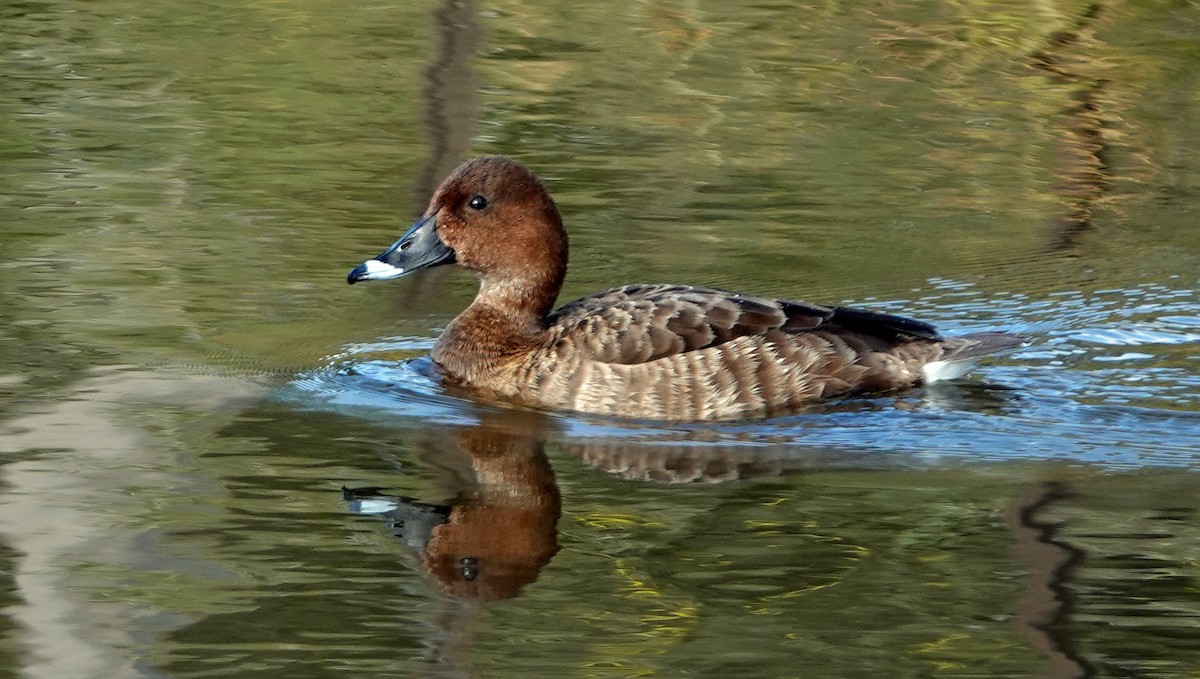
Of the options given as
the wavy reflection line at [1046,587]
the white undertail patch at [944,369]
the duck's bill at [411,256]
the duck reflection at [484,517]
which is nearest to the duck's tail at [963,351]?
the white undertail patch at [944,369]

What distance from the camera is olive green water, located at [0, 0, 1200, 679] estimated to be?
19.6ft

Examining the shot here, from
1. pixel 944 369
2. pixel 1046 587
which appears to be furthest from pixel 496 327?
pixel 1046 587

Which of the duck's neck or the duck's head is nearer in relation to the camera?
the duck's neck

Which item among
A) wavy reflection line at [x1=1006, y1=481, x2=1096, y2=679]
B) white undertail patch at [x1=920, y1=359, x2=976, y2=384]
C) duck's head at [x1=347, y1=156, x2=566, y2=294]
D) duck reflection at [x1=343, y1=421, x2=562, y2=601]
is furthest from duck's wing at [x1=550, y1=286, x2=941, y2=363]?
wavy reflection line at [x1=1006, y1=481, x2=1096, y2=679]

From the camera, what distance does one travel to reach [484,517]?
699 centimetres

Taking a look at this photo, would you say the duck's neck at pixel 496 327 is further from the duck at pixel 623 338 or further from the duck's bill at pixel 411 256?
the duck's bill at pixel 411 256

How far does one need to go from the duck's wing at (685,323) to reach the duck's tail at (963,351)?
102 mm

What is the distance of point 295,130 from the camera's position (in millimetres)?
13945

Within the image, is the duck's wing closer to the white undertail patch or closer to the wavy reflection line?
the white undertail patch

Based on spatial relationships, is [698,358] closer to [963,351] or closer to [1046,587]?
[963,351]

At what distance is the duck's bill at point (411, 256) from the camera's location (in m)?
9.20

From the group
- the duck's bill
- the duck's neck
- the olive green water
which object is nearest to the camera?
the olive green water

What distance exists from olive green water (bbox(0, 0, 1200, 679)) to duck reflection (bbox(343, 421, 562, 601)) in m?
0.02

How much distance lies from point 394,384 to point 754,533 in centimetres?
282
